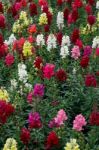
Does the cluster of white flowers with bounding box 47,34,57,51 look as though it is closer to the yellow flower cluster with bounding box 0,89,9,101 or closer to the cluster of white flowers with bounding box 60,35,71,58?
the cluster of white flowers with bounding box 60,35,71,58

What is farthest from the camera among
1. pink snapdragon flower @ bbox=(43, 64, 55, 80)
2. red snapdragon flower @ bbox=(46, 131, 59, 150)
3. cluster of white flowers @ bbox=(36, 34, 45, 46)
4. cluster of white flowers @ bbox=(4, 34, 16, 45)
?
cluster of white flowers @ bbox=(4, 34, 16, 45)

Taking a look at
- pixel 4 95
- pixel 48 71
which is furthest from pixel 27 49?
pixel 4 95

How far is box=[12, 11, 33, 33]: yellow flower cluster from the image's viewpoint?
7.64 m

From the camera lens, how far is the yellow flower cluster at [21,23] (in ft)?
25.1

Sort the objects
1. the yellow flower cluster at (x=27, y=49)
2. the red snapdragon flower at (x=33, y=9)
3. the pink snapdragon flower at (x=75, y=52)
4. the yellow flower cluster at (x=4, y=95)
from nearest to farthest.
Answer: the yellow flower cluster at (x=4, y=95) < the pink snapdragon flower at (x=75, y=52) < the yellow flower cluster at (x=27, y=49) < the red snapdragon flower at (x=33, y=9)

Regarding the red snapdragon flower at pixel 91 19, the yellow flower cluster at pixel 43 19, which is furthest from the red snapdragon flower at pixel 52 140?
the yellow flower cluster at pixel 43 19

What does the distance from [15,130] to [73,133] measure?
1.97 ft

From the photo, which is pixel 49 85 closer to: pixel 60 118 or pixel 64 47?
pixel 64 47

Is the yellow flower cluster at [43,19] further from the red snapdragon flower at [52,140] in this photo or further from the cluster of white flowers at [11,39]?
the red snapdragon flower at [52,140]

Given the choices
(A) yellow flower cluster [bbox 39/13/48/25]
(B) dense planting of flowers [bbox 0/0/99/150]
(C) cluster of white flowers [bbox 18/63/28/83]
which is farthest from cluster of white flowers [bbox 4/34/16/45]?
(C) cluster of white flowers [bbox 18/63/28/83]

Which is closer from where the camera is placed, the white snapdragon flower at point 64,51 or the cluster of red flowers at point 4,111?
the cluster of red flowers at point 4,111

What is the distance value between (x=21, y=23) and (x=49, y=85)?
2.06 metres

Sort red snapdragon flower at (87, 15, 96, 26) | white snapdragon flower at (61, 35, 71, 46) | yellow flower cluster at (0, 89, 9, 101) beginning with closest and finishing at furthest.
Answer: yellow flower cluster at (0, 89, 9, 101) → white snapdragon flower at (61, 35, 71, 46) → red snapdragon flower at (87, 15, 96, 26)

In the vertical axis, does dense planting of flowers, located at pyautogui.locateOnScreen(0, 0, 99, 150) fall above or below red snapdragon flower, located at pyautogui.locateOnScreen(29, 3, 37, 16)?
below
